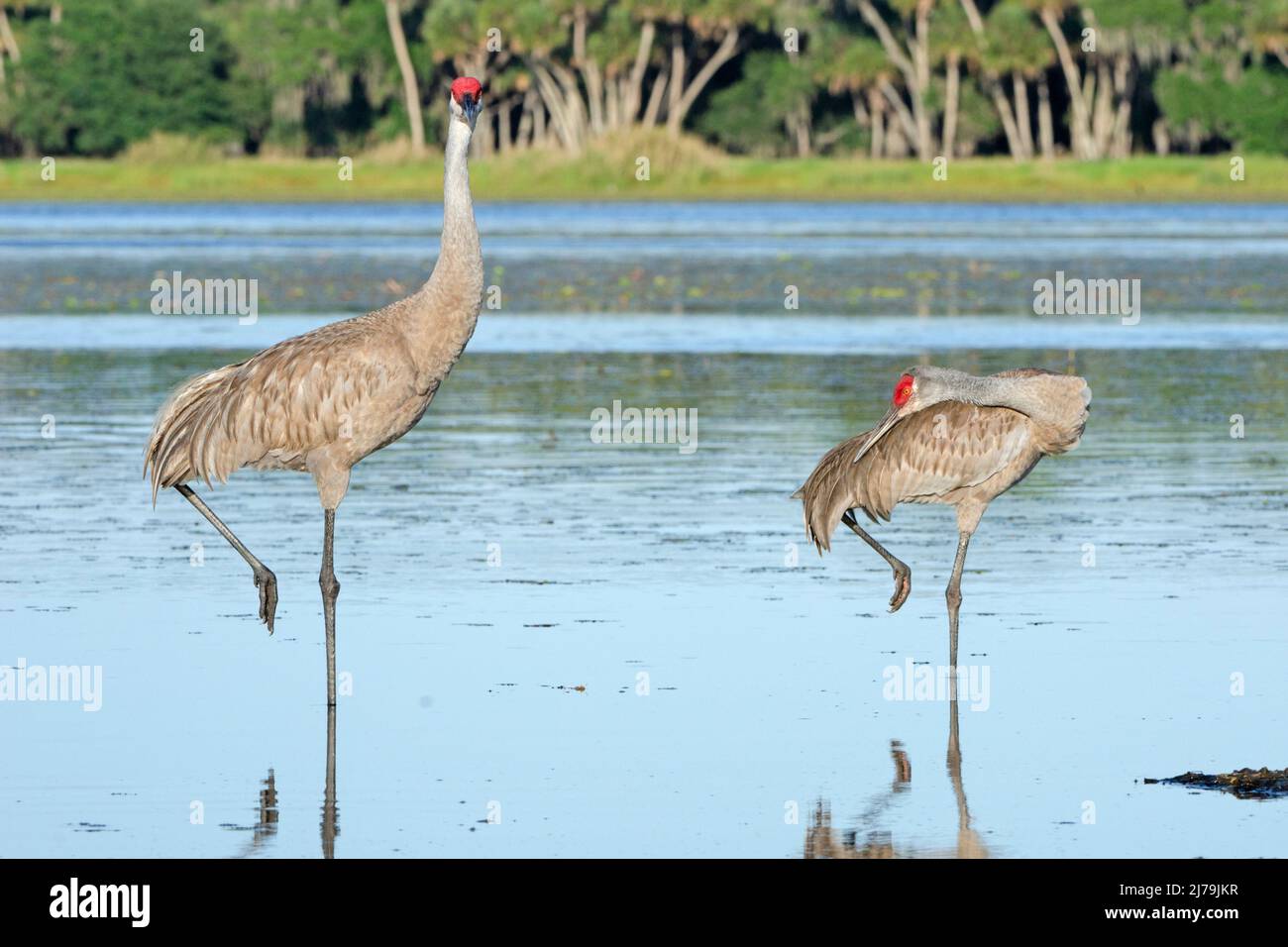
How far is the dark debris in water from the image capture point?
857cm

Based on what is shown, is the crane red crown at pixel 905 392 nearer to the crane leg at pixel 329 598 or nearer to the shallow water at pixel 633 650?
the shallow water at pixel 633 650

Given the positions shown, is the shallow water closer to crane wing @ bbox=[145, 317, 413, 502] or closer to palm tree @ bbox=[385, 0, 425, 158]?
crane wing @ bbox=[145, 317, 413, 502]

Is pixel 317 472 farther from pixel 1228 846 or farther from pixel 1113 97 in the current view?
pixel 1113 97

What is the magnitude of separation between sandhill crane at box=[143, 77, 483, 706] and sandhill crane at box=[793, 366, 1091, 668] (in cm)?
170

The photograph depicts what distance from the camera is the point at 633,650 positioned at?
10.9m

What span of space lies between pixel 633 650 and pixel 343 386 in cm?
163

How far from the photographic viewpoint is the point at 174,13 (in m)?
86.5

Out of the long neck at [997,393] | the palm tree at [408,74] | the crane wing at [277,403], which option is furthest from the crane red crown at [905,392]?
the palm tree at [408,74]

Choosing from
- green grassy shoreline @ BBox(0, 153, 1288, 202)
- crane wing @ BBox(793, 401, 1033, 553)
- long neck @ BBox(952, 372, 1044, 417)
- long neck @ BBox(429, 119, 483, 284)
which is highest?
green grassy shoreline @ BBox(0, 153, 1288, 202)

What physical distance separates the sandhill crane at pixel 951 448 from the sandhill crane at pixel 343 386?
1.70 m

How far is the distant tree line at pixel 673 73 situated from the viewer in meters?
79.1

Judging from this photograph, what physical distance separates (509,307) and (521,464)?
1488 cm

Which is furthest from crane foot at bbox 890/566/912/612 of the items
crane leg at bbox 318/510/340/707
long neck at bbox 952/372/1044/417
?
crane leg at bbox 318/510/340/707
